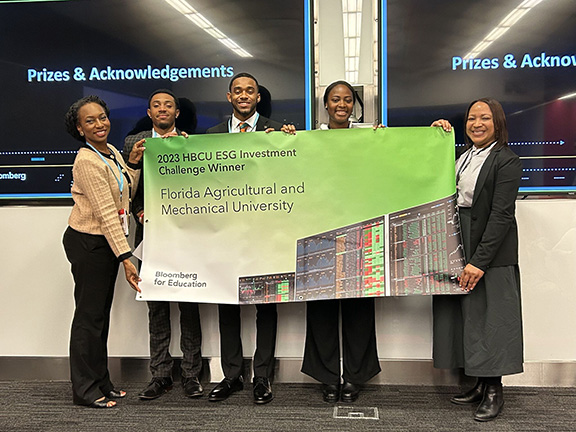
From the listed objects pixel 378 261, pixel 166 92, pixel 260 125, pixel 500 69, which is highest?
pixel 500 69

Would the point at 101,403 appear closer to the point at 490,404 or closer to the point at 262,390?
the point at 262,390

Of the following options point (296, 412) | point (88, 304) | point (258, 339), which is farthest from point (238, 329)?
point (88, 304)

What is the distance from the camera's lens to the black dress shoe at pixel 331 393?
270 cm

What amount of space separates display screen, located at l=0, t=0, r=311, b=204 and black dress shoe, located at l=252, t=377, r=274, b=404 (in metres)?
1.49

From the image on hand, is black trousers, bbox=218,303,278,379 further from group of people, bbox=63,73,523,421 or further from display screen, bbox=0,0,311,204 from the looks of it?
display screen, bbox=0,0,311,204

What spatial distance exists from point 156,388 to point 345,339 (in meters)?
→ 1.09

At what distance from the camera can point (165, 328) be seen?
2.92 m

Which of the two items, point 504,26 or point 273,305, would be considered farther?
point 504,26

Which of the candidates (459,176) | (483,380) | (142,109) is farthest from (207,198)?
(483,380)

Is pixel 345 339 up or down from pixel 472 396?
up

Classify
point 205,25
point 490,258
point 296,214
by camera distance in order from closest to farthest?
point 490,258
point 296,214
point 205,25

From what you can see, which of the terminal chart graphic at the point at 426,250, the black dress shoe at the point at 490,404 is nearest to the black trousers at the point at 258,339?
the terminal chart graphic at the point at 426,250

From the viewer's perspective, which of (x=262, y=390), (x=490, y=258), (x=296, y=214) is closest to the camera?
(x=490, y=258)

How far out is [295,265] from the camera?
2588mm
